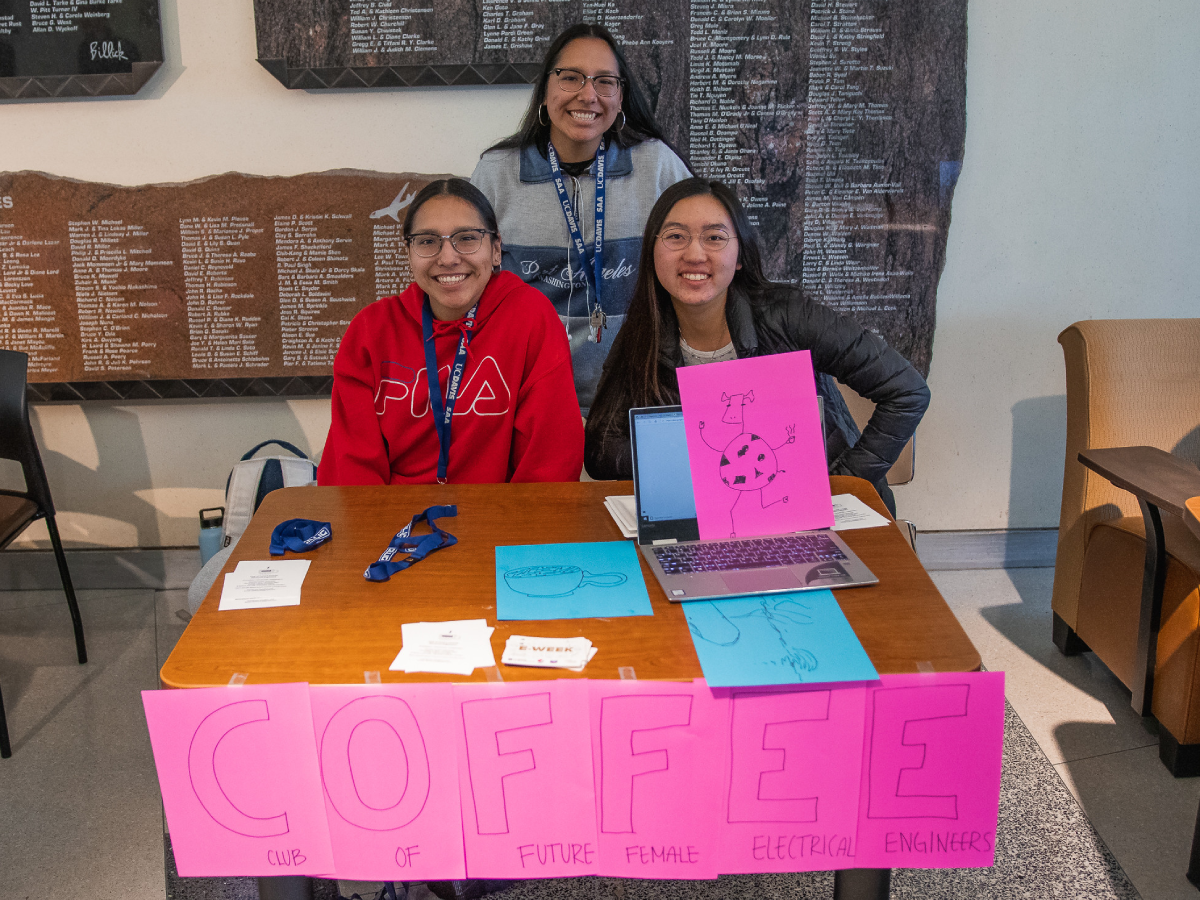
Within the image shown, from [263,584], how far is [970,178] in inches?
93.8

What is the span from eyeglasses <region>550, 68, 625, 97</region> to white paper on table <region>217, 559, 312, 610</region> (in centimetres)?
127

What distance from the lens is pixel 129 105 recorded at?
266 centimetres

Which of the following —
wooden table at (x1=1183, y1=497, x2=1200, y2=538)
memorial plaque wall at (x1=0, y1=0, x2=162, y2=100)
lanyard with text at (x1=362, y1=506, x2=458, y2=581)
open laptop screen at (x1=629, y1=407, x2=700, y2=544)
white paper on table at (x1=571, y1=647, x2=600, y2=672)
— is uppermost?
memorial plaque wall at (x1=0, y1=0, x2=162, y2=100)

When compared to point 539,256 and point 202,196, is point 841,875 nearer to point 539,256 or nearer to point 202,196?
point 539,256

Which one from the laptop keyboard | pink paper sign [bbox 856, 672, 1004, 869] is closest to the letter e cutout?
pink paper sign [bbox 856, 672, 1004, 869]

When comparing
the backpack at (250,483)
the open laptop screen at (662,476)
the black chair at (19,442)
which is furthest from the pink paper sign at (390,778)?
the black chair at (19,442)

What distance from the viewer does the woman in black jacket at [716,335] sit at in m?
1.73

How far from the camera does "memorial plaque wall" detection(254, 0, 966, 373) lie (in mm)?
2576

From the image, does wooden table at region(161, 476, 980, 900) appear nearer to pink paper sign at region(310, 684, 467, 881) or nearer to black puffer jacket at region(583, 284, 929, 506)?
pink paper sign at region(310, 684, 467, 881)

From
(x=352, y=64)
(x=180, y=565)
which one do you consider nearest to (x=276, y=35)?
(x=352, y=64)

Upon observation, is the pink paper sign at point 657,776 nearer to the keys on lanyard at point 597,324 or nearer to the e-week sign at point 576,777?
the e-week sign at point 576,777

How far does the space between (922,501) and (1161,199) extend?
115cm

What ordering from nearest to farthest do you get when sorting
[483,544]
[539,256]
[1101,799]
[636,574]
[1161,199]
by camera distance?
[636,574]
[483,544]
[1101,799]
[539,256]
[1161,199]

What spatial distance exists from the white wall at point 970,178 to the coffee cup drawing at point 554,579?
1.79 m
